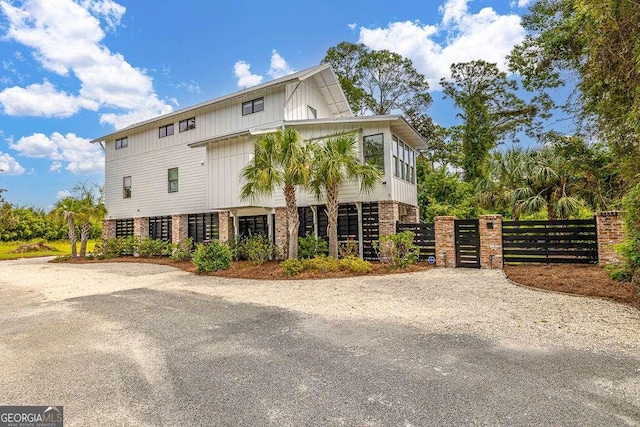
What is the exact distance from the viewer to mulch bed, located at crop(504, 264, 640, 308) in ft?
21.7

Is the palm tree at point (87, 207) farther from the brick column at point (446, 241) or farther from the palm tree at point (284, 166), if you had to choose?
the brick column at point (446, 241)

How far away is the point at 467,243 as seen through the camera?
11.3m

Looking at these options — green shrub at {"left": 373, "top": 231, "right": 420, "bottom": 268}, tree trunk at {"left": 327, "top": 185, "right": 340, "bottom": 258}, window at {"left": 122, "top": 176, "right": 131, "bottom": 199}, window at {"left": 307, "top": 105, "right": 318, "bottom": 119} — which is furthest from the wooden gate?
window at {"left": 122, "top": 176, "right": 131, "bottom": 199}

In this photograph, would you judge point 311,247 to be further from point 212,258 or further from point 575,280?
point 575,280

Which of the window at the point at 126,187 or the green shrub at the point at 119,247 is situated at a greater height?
the window at the point at 126,187

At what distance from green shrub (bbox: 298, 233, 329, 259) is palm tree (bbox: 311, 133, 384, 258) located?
3.10 feet

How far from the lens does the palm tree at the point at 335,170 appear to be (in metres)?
11.3

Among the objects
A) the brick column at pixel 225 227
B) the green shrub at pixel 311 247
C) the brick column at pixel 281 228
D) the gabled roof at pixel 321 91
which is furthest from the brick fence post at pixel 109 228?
the green shrub at pixel 311 247

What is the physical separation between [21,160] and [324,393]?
109 feet

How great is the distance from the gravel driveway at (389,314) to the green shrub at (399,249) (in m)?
1.13

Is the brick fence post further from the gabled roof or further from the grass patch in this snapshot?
the grass patch

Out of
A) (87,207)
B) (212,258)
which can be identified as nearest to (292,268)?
(212,258)

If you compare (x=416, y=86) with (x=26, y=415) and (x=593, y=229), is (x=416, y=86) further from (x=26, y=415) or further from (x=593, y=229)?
(x=26, y=415)

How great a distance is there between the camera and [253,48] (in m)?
17.9
